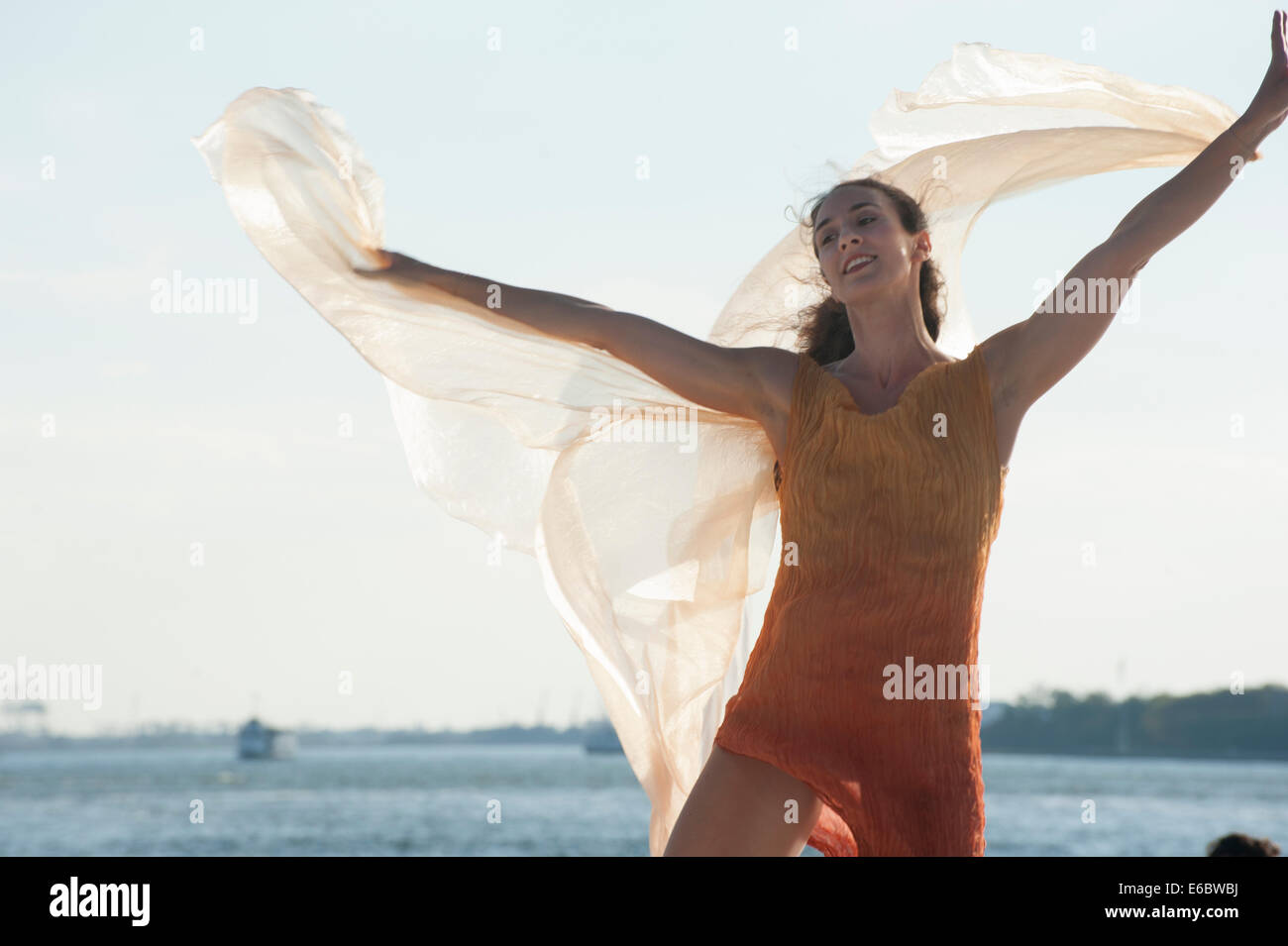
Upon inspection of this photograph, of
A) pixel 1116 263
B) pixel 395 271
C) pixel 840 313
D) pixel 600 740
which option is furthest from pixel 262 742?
pixel 1116 263

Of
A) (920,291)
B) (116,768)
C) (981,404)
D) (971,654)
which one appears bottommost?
(116,768)

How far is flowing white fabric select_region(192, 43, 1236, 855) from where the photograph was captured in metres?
3.95

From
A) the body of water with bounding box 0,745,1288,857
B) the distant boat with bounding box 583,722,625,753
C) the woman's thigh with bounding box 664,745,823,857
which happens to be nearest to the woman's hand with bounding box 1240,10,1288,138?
the woman's thigh with bounding box 664,745,823,857

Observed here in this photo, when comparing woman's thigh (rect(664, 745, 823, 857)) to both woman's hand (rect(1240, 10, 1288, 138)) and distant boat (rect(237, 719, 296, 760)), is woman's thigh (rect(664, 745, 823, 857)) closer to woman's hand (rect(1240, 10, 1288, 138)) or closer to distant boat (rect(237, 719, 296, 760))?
woman's hand (rect(1240, 10, 1288, 138))

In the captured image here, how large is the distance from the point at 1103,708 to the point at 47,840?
71.4 meters

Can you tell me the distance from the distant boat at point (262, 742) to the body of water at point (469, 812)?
33.0ft

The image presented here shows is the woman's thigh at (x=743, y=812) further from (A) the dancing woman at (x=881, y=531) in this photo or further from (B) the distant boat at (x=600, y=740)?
(B) the distant boat at (x=600, y=740)

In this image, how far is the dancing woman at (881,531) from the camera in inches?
127

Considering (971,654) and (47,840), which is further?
(47,840)

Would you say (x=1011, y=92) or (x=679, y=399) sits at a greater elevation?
(x=1011, y=92)
